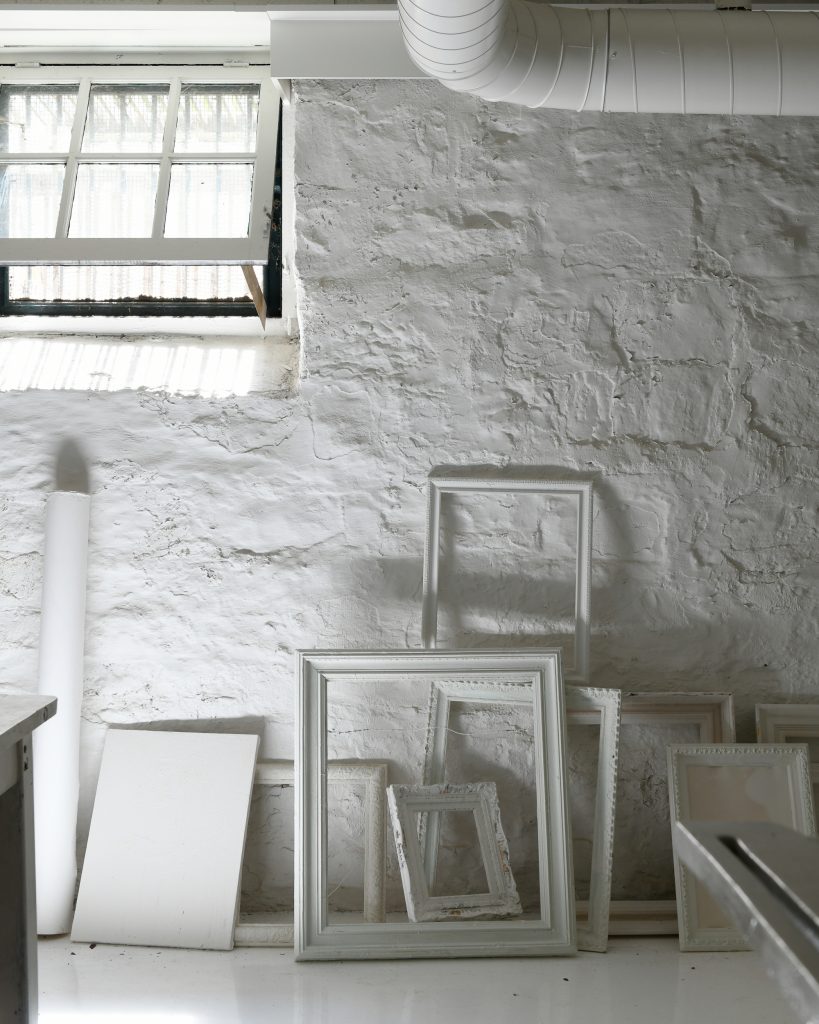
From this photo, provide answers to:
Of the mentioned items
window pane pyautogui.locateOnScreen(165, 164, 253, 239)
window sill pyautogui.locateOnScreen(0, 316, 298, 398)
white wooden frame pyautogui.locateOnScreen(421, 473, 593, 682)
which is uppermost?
window pane pyautogui.locateOnScreen(165, 164, 253, 239)

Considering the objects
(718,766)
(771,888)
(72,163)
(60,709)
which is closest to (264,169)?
(72,163)

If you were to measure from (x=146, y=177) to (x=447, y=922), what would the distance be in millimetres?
2740

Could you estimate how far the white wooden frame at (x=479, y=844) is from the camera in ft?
9.09

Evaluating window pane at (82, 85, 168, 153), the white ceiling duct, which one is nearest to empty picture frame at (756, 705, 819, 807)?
the white ceiling duct

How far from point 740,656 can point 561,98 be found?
1.87 meters

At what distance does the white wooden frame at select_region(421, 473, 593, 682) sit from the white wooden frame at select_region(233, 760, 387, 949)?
0.48 meters

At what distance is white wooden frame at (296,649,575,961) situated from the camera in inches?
106

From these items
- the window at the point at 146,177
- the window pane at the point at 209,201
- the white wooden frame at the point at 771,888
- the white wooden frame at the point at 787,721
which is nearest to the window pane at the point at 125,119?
the window at the point at 146,177

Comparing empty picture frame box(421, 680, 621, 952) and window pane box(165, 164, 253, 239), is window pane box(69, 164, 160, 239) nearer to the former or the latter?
window pane box(165, 164, 253, 239)

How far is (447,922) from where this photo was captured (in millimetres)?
2752

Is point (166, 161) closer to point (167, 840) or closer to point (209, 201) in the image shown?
point (209, 201)

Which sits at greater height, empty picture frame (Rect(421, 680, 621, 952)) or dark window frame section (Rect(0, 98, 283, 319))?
dark window frame section (Rect(0, 98, 283, 319))

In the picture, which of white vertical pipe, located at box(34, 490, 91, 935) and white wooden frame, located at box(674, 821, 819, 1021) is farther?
white vertical pipe, located at box(34, 490, 91, 935)

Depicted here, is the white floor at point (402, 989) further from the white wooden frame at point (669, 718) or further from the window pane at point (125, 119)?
the window pane at point (125, 119)
